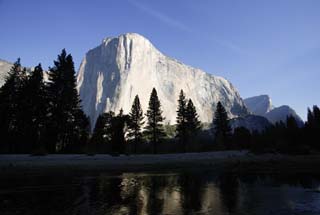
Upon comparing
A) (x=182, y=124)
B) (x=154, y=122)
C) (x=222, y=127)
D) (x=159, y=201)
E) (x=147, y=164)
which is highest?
(x=154, y=122)

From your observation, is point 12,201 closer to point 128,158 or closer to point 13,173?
point 13,173

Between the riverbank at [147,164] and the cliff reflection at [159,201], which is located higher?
the riverbank at [147,164]

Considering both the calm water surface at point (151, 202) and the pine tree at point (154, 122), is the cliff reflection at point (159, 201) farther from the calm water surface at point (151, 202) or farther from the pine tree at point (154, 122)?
the pine tree at point (154, 122)

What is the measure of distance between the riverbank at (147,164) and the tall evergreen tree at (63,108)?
9.20 meters

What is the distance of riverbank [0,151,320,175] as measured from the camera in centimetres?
2875

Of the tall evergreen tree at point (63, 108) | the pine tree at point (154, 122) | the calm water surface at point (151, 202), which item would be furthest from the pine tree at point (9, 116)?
the pine tree at point (154, 122)

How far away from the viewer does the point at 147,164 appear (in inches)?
1511

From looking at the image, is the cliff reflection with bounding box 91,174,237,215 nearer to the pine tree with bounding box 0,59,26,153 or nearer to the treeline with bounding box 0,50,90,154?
the treeline with bounding box 0,50,90,154

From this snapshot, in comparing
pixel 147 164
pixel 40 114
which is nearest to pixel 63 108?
pixel 40 114

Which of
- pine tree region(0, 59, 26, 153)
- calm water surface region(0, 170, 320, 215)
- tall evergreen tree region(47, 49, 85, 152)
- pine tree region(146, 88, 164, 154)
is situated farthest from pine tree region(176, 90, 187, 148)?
calm water surface region(0, 170, 320, 215)

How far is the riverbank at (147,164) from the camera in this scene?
94.3 ft

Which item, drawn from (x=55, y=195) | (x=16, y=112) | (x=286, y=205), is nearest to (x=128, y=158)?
(x=16, y=112)

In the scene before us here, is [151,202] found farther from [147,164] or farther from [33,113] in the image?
[33,113]

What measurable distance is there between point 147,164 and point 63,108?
1992 cm
